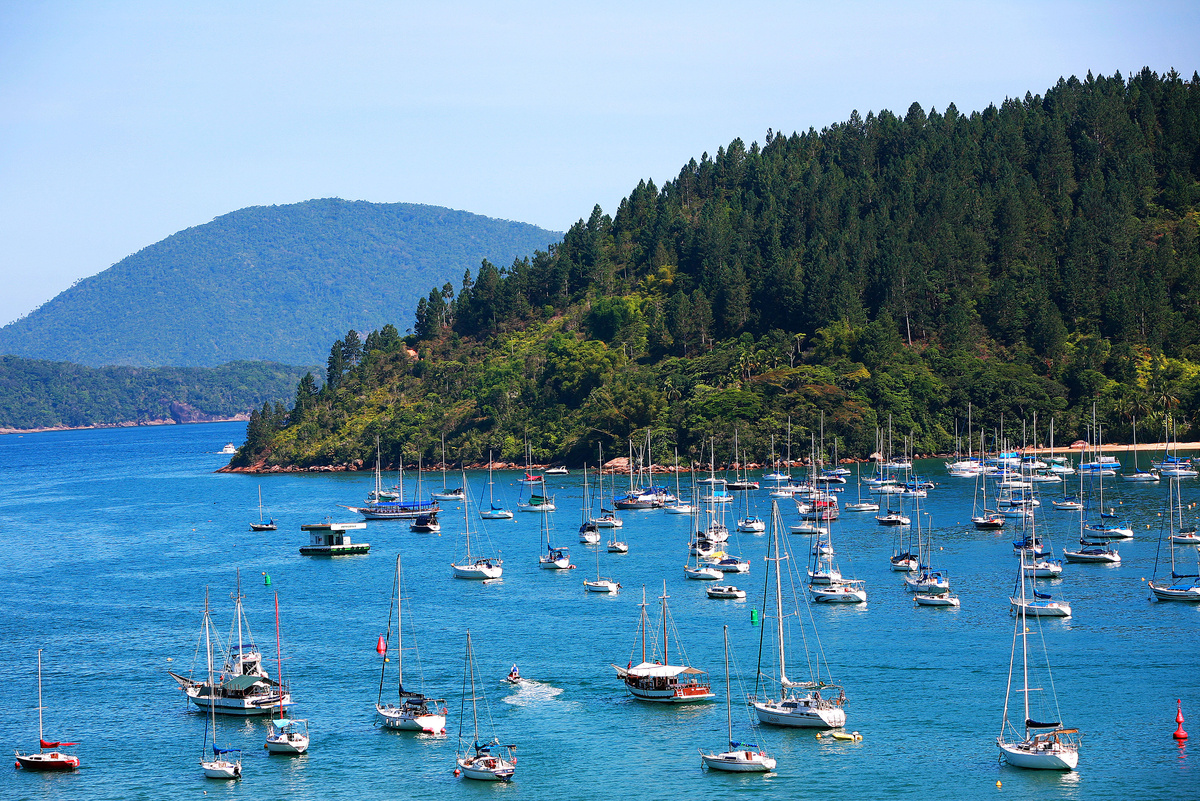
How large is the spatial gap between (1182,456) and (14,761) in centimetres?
16491

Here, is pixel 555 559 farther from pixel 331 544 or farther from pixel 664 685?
pixel 664 685

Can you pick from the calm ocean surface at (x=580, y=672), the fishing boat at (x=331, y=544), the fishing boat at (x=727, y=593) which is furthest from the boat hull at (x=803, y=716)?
the fishing boat at (x=331, y=544)

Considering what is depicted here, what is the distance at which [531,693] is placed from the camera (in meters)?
75.4

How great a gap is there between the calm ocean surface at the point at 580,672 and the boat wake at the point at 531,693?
0.32 meters

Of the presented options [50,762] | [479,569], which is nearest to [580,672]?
[50,762]

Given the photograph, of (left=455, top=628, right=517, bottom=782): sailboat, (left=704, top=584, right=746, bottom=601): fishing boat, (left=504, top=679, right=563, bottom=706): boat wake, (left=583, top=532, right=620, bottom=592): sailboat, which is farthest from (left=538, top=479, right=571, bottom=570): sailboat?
(left=455, top=628, right=517, bottom=782): sailboat

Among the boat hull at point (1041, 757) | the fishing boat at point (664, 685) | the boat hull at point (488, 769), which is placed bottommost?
the boat hull at point (488, 769)

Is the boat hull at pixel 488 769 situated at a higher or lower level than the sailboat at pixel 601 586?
lower

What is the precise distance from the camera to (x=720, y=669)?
7931cm

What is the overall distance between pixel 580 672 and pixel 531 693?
17.1 ft

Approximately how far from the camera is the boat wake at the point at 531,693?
73.8m

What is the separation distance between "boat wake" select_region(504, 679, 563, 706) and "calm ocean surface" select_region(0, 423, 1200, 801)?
0.32 meters

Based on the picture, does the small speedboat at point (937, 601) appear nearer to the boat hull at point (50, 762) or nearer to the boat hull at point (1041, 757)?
the boat hull at point (1041, 757)

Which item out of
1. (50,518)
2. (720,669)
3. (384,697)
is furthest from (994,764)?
(50,518)
